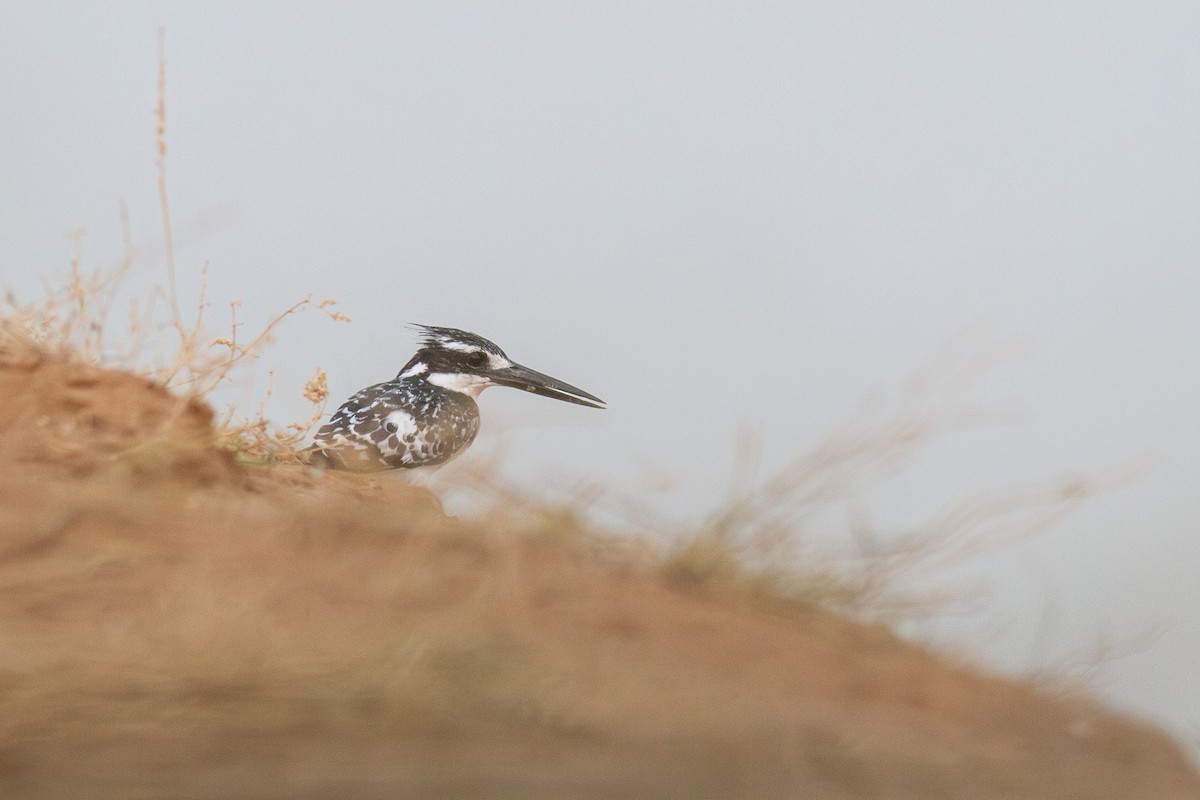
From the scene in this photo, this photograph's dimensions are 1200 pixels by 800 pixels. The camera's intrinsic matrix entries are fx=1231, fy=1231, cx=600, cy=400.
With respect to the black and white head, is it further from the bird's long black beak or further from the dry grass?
the dry grass

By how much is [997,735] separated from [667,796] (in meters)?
1.52

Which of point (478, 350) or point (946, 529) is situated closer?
point (946, 529)

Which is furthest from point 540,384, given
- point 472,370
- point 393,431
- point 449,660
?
point 449,660

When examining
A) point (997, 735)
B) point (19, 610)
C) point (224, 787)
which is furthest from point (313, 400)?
point (997, 735)

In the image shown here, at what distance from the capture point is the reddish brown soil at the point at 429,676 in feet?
12.9

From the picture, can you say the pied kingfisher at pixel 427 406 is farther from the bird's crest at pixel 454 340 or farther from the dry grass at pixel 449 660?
the dry grass at pixel 449 660

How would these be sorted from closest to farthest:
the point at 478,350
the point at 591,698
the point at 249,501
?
the point at 591,698
the point at 249,501
the point at 478,350

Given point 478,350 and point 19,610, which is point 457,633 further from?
point 478,350

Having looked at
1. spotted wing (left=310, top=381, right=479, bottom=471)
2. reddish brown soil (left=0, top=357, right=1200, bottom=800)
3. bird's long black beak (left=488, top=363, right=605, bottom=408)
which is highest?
bird's long black beak (left=488, top=363, right=605, bottom=408)

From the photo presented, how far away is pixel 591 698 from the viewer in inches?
164

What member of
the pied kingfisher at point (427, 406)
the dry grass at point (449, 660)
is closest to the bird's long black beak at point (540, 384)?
the pied kingfisher at point (427, 406)

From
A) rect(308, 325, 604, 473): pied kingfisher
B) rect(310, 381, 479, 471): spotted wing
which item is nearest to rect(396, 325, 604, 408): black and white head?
rect(308, 325, 604, 473): pied kingfisher

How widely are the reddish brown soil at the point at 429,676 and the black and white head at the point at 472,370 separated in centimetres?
530

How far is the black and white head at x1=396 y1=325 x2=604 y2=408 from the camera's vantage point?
10.5 metres
